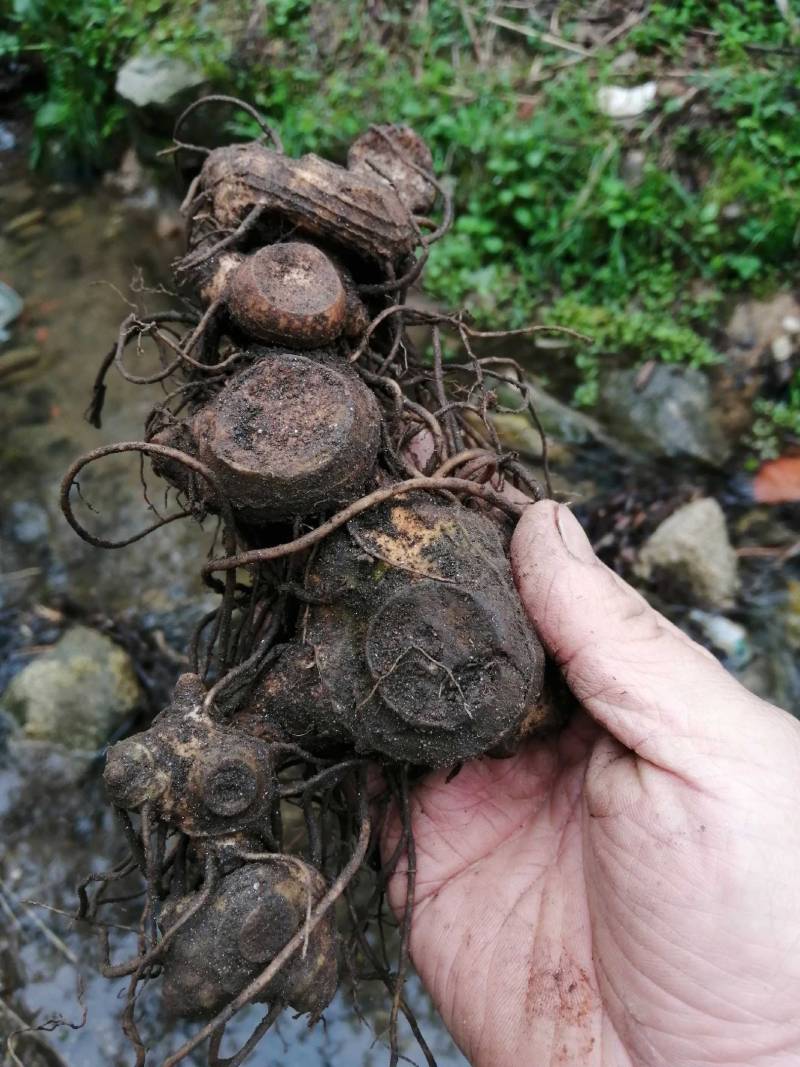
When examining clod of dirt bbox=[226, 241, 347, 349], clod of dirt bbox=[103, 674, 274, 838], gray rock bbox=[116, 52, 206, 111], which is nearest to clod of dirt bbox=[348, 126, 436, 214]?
Result: clod of dirt bbox=[226, 241, 347, 349]

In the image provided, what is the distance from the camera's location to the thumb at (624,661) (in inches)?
60.4

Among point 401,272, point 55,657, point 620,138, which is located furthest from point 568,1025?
point 620,138

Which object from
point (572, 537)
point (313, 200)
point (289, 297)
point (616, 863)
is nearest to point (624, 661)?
point (572, 537)

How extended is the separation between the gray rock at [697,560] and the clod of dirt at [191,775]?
6.53ft

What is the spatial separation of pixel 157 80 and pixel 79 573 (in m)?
2.32

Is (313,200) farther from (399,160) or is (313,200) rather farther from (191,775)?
(191,775)

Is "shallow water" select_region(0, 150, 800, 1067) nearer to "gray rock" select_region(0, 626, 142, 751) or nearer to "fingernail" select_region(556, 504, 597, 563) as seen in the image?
"gray rock" select_region(0, 626, 142, 751)

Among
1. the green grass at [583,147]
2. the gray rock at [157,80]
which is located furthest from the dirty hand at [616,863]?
the gray rock at [157,80]

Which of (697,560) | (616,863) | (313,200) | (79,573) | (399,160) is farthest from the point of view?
(79,573)

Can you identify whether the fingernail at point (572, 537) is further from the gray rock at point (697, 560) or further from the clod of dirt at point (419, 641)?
the gray rock at point (697, 560)

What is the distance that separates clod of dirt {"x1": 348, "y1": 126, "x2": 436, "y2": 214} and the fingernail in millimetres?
839

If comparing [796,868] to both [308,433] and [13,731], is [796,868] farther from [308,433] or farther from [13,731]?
[13,731]

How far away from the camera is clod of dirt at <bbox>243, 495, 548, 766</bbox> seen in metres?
1.49

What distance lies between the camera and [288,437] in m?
1.50
